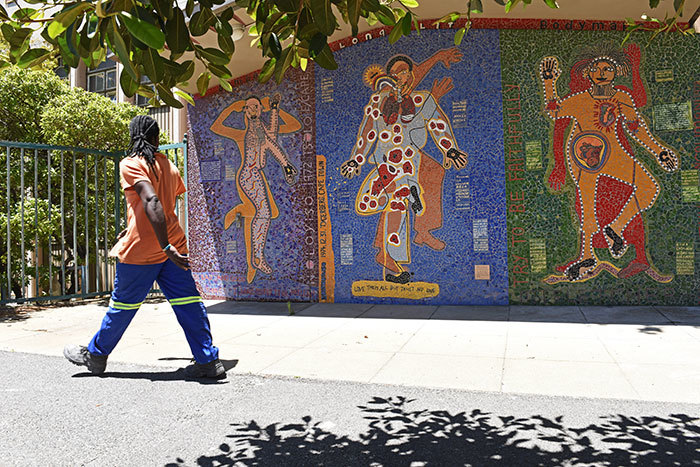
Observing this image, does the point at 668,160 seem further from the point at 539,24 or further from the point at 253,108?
the point at 253,108

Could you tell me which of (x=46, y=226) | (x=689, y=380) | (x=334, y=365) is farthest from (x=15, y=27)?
(x=46, y=226)

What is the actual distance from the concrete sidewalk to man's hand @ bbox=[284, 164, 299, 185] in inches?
80.4

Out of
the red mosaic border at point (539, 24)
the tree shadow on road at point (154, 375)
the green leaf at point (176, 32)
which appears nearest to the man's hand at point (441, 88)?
the red mosaic border at point (539, 24)

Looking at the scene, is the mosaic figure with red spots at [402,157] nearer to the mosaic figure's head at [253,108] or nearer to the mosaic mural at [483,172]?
the mosaic mural at [483,172]

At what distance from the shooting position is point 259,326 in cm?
654

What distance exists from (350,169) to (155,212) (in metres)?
4.49

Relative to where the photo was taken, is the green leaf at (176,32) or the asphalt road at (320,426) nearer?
the green leaf at (176,32)

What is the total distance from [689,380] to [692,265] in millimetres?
3630

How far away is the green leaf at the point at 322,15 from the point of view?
1733 mm

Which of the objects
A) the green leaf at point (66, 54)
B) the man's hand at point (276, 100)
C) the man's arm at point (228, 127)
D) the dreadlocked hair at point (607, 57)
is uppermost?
the dreadlocked hair at point (607, 57)

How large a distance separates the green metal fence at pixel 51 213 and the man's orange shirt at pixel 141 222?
4416mm

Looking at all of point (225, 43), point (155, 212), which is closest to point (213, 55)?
point (225, 43)

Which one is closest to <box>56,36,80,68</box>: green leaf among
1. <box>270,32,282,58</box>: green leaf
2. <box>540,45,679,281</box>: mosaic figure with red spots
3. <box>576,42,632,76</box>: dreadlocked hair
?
<box>270,32,282,58</box>: green leaf

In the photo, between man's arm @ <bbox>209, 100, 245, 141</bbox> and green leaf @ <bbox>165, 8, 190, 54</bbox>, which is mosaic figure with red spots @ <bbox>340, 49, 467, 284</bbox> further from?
green leaf @ <bbox>165, 8, 190, 54</bbox>
